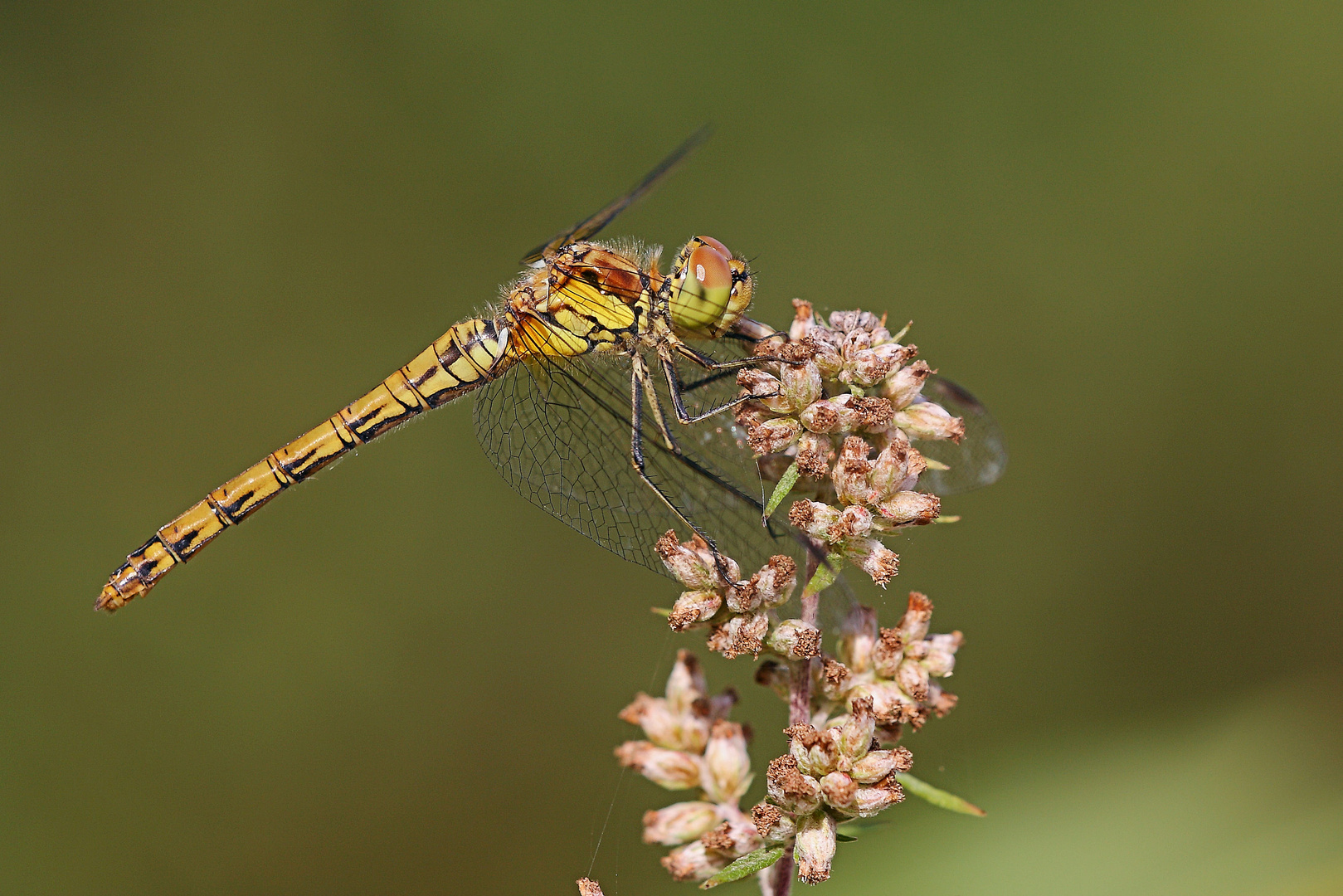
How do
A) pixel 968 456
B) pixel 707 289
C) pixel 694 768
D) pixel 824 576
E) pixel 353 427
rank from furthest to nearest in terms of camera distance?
pixel 353 427
pixel 707 289
pixel 968 456
pixel 694 768
pixel 824 576

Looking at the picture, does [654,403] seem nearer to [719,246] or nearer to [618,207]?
[719,246]

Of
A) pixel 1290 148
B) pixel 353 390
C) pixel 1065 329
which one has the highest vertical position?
pixel 1290 148

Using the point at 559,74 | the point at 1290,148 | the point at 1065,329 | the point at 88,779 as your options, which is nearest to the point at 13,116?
the point at 559,74

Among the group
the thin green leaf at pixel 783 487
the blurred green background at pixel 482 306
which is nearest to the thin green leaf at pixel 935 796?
the thin green leaf at pixel 783 487

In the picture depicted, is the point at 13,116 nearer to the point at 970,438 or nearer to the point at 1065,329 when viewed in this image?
the point at 970,438

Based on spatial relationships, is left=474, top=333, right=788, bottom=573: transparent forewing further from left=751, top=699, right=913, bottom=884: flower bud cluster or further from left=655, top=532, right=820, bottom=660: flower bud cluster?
left=751, top=699, right=913, bottom=884: flower bud cluster

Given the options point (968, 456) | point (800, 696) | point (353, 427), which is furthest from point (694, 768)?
point (353, 427)

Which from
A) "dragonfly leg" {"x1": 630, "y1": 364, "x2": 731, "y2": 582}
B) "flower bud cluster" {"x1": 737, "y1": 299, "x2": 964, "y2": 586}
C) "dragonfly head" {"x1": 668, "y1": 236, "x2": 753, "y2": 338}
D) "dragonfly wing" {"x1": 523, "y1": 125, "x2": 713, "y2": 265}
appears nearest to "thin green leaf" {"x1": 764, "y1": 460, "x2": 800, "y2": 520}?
"flower bud cluster" {"x1": 737, "y1": 299, "x2": 964, "y2": 586}
